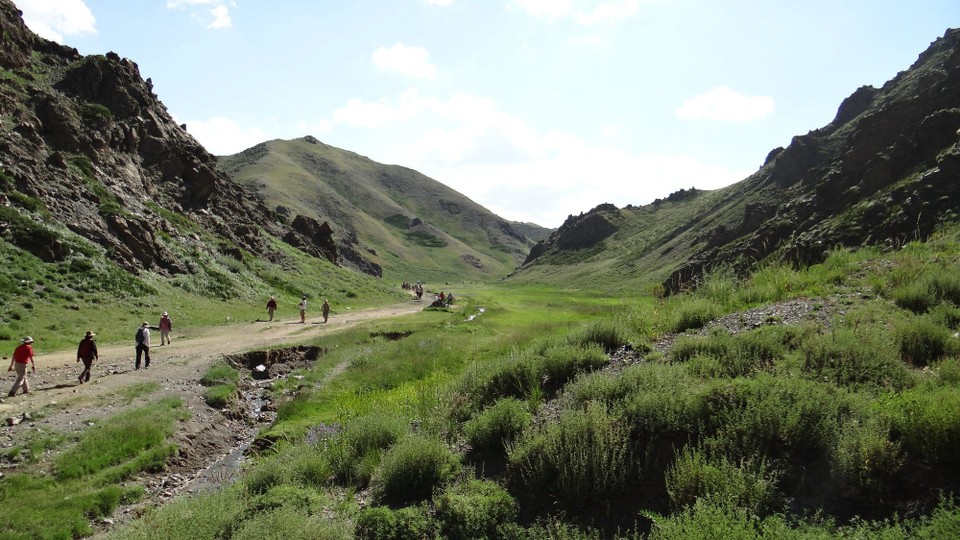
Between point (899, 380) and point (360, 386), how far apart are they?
57.7ft

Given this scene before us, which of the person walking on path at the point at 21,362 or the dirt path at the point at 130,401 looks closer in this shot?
the dirt path at the point at 130,401

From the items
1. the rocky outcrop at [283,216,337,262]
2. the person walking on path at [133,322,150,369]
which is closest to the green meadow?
the person walking on path at [133,322,150,369]

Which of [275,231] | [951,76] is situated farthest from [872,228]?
[275,231]

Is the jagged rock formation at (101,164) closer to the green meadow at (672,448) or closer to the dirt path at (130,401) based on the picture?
the dirt path at (130,401)

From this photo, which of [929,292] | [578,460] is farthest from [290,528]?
[929,292]

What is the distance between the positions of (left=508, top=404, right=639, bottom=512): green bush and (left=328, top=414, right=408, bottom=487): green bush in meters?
3.02

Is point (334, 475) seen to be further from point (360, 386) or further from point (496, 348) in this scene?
point (496, 348)

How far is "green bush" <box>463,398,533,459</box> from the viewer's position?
9.72m

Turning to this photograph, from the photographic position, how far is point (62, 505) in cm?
1119

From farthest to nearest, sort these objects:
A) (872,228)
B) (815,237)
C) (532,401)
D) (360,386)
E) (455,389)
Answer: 1. (815,237)
2. (872,228)
3. (360,386)
4. (455,389)
5. (532,401)

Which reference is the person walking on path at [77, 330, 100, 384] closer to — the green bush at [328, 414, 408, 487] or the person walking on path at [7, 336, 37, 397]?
the person walking on path at [7, 336, 37, 397]

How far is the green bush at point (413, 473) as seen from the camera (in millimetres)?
8820

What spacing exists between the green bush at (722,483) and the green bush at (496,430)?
3.15m

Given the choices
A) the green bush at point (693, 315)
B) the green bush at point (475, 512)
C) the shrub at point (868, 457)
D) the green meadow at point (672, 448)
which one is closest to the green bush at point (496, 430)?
the green meadow at point (672, 448)
